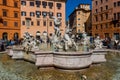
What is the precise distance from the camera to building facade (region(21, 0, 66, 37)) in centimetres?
4506

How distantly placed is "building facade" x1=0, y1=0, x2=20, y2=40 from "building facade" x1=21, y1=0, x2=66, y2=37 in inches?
64.8

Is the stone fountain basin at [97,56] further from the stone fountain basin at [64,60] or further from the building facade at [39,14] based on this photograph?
the building facade at [39,14]

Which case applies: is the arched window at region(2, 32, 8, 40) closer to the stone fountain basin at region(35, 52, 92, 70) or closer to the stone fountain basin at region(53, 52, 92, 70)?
the stone fountain basin at region(35, 52, 92, 70)

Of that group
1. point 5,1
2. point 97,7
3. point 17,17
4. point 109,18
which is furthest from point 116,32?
point 5,1

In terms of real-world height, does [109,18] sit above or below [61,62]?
Answer: above

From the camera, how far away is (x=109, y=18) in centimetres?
4541

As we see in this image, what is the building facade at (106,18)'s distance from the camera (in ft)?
142

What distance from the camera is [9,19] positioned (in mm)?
42031

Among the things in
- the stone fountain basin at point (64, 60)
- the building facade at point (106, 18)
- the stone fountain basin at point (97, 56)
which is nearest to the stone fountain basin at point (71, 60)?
the stone fountain basin at point (64, 60)

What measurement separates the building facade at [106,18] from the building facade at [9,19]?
20.9m

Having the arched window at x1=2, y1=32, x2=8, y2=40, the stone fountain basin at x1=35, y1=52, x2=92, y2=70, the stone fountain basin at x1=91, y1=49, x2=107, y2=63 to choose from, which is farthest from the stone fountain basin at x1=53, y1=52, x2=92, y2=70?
the arched window at x1=2, y1=32, x2=8, y2=40

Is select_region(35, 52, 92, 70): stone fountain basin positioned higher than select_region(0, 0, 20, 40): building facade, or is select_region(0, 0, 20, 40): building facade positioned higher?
select_region(0, 0, 20, 40): building facade

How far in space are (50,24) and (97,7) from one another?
13.7 meters

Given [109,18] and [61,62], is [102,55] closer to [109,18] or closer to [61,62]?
[61,62]
